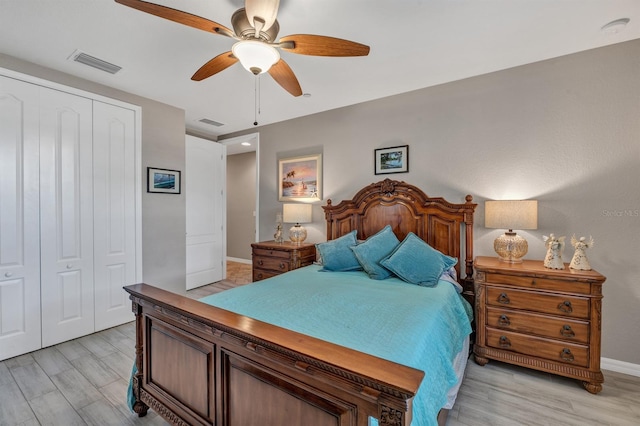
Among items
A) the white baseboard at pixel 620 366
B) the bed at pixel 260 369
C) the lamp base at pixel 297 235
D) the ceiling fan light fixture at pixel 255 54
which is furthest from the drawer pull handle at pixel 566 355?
the ceiling fan light fixture at pixel 255 54

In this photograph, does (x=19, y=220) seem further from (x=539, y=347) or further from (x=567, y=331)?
(x=567, y=331)

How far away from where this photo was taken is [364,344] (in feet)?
4.24

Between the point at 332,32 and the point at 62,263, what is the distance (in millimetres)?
3374

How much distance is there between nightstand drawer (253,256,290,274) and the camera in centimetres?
344

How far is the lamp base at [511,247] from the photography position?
96.3 inches

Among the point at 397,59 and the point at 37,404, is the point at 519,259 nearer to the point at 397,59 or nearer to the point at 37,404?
the point at 397,59

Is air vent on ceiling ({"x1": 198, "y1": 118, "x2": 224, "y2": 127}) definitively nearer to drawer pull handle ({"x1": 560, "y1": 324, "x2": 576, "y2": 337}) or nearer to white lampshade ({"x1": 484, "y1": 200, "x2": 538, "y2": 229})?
white lampshade ({"x1": 484, "y1": 200, "x2": 538, "y2": 229})

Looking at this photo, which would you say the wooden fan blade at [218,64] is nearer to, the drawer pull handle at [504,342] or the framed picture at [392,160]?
the framed picture at [392,160]

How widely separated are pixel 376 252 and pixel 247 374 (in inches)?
68.5

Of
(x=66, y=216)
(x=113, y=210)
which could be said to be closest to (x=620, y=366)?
(x=113, y=210)

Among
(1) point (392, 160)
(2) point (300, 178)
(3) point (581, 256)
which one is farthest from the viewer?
(2) point (300, 178)

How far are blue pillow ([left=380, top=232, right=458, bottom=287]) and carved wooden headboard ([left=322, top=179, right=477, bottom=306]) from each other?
0.84 ft

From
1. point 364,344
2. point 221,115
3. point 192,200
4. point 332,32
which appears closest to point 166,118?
point 221,115

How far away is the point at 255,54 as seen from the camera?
1.65 meters
